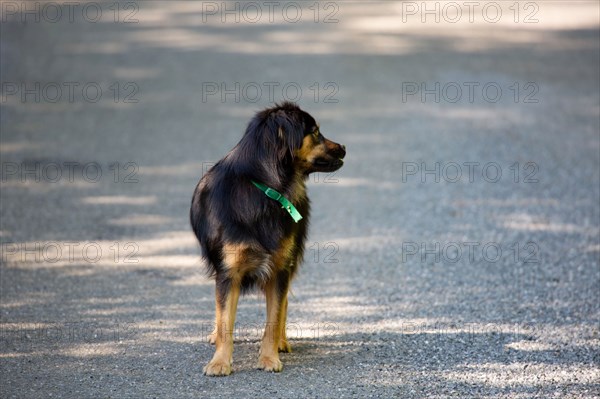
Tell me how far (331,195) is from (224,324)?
5.46 m

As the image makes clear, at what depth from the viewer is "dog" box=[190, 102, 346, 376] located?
576 cm

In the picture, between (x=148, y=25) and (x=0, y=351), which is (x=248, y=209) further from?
(x=148, y=25)

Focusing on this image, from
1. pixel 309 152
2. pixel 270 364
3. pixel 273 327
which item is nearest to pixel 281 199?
pixel 309 152

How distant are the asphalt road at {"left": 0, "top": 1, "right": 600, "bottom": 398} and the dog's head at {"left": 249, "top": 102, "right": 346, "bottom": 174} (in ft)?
4.82

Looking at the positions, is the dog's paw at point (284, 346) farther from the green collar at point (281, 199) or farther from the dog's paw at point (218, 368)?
the green collar at point (281, 199)

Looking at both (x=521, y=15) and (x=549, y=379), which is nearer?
(x=549, y=379)

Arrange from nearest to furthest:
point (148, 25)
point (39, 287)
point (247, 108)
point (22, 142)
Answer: point (39, 287) → point (22, 142) → point (247, 108) → point (148, 25)

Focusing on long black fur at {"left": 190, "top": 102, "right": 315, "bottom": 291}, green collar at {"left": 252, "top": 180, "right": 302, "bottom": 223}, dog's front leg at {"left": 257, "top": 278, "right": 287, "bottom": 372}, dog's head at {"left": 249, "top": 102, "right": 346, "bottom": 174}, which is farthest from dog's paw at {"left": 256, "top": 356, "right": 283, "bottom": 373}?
dog's head at {"left": 249, "top": 102, "right": 346, "bottom": 174}

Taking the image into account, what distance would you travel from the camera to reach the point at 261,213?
5.78 m

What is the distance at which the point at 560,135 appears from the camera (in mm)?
13062

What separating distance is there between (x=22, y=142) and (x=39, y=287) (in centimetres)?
556

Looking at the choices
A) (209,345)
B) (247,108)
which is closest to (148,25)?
(247,108)

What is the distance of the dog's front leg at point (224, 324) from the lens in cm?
576

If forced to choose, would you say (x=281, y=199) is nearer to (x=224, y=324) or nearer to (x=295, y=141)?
(x=295, y=141)
